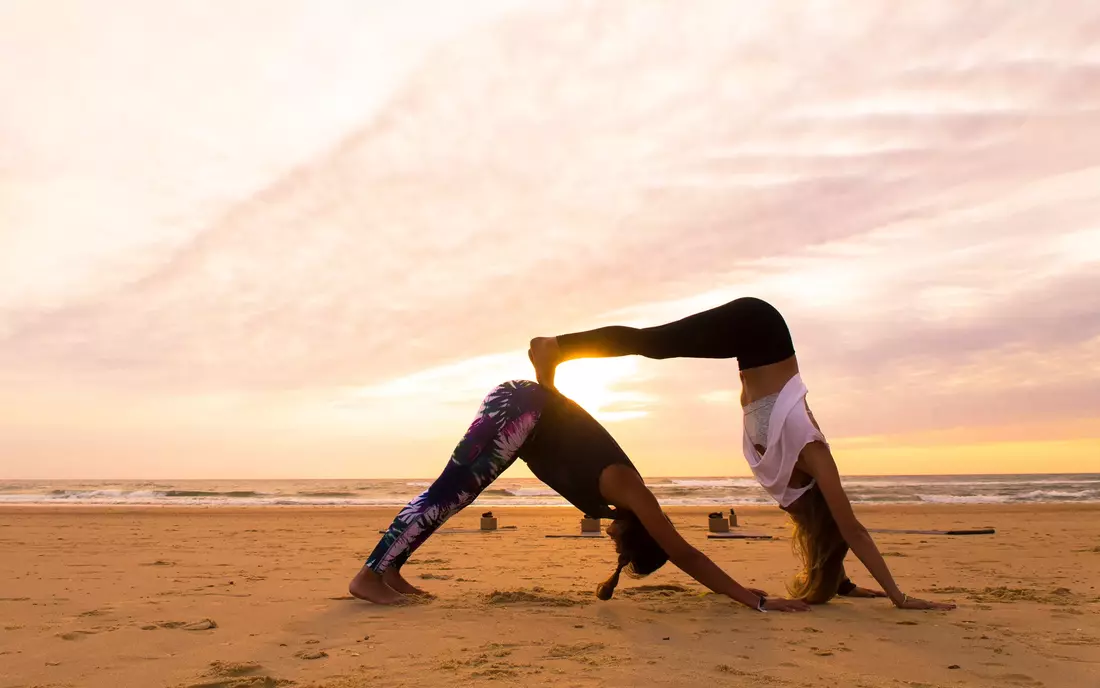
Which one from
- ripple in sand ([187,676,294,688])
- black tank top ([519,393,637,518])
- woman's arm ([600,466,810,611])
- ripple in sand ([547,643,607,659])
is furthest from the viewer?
black tank top ([519,393,637,518])

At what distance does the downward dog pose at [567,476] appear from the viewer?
3.83 m

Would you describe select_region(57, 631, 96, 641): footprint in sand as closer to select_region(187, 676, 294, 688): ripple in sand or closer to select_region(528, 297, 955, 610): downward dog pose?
select_region(187, 676, 294, 688): ripple in sand

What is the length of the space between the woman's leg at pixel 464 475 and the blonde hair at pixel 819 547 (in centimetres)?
170

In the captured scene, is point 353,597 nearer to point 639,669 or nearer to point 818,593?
point 639,669

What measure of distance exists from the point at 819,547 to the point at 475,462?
2.08 metres

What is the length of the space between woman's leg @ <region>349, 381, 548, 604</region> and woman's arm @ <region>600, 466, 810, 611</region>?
1.80 ft

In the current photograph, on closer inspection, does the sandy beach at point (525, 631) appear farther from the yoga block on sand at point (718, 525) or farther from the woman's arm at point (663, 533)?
the yoga block on sand at point (718, 525)

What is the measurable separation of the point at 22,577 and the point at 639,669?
5777 mm

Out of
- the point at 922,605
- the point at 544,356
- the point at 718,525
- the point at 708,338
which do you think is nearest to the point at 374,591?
the point at 544,356

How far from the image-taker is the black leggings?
3.55 metres

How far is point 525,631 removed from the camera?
343cm

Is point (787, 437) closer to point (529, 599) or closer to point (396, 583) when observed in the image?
point (529, 599)

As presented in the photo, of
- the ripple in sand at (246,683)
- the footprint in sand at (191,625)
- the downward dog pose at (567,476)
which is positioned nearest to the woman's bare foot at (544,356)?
the downward dog pose at (567,476)

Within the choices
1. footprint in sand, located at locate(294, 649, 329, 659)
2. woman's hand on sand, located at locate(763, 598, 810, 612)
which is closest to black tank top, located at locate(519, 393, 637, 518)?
woman's hand on sand, located at locate(763, 598, 810, 612)
